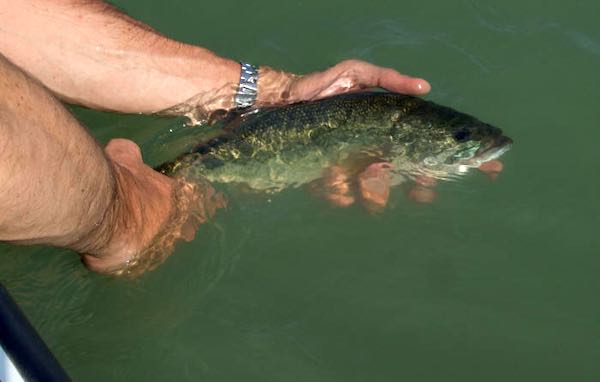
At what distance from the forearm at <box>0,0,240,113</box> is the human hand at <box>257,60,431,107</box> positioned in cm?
31

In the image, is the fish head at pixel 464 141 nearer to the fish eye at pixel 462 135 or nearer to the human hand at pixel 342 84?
the fish eye at pixel 462 135

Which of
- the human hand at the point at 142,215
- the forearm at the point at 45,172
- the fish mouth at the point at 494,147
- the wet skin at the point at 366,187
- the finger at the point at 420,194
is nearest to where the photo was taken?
the forearm at the point at 45,172

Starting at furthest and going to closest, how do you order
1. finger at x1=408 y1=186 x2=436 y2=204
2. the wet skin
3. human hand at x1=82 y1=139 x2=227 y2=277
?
finger at x1=408 y1=186 x2=436 y2=204, the wet skin, human hand at x1=82 y1=139 x2=227 y2=277

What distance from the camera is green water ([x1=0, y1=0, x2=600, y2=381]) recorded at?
403cm

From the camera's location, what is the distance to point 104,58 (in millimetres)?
4684

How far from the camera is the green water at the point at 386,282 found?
4027mm

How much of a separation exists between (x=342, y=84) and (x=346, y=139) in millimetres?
452

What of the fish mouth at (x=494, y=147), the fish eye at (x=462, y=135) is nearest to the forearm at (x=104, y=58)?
the fish eye at (x=462, y=135)

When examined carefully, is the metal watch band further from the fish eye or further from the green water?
the fish eye

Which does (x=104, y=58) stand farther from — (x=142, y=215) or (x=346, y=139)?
(x=346, y=139)

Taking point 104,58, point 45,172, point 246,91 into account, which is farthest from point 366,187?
point 45,172

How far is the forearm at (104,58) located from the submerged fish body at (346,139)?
0.55 metres

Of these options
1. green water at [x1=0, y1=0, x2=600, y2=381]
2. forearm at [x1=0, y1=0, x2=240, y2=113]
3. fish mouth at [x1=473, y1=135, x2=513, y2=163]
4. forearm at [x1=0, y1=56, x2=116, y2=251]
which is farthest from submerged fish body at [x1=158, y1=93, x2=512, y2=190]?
forearm at [x1=0, y1=56, x2=116, y2=251]

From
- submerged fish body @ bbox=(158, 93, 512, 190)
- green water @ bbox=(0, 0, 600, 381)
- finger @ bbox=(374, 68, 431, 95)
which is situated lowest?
green water @ bbox=(0, 0, 600, 381)
